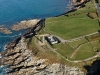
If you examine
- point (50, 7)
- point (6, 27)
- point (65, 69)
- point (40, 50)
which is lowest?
point (65, 69)

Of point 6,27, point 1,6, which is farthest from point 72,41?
point 1,6

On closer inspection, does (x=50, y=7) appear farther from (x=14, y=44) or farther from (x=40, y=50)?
(x=40, y=50)

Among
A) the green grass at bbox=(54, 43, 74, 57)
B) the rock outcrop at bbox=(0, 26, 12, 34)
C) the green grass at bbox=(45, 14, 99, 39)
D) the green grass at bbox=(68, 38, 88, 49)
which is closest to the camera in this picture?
the green grass at bbox=(54, 43, 74, 57)

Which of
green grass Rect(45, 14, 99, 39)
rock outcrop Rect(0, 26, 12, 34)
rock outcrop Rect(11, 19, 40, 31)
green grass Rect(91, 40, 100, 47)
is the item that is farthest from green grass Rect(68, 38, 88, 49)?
rock outcrop Rect(0, 26, 12, 34)

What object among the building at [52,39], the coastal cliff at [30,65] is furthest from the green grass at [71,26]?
the coastal cliff at [30,65]

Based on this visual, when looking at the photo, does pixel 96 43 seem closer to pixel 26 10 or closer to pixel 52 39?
pixel 52 39

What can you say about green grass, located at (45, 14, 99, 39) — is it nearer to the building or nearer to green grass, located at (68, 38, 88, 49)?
the building

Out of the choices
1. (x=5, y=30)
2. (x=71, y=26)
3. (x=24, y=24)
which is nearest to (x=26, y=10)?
(x=24, y=24)
